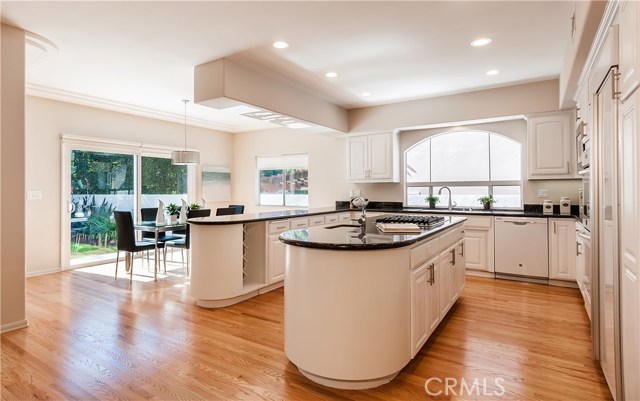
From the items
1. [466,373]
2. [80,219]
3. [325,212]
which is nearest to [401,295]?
[466,373]

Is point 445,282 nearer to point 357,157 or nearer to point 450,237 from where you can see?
point 450,237

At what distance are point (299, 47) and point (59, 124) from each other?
4099 mm

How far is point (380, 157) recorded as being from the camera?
5875mm

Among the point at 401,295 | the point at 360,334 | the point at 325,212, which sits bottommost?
the point at 360,334

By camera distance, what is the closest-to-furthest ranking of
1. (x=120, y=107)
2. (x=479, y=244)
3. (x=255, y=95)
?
(x=255, y=95)
(x=479, y=244)
(x=120, y=107)

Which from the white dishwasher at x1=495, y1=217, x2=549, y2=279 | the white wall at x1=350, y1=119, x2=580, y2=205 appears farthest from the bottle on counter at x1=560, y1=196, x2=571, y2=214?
the white dishwasher at x1=495, y1=217, x2=549, y2=279

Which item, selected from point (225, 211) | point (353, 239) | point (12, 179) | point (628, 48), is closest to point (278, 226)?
point (225, 211)

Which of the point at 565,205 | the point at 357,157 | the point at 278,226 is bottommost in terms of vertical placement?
the point at 278,226

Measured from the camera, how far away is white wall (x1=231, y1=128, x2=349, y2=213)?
6.66 m

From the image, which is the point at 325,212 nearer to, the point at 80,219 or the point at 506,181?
the point at 506,181

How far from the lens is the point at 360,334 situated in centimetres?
207

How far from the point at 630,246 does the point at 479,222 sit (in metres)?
3.48

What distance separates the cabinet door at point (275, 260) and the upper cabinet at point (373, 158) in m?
2.29

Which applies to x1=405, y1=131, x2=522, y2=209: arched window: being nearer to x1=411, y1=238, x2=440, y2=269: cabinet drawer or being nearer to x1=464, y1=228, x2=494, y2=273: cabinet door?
x1=464, y1=228, x2=494, y2=273: cabinet door
